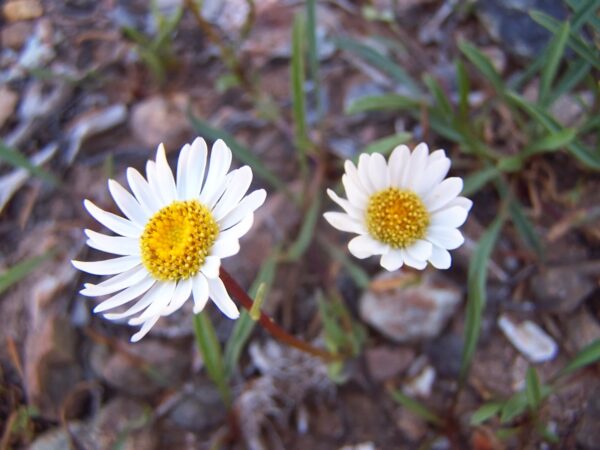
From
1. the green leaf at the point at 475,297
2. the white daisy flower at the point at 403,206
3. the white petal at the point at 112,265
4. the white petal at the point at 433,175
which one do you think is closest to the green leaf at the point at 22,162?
the white petal at the point at 112,265

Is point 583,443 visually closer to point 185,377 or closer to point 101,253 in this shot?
point 185,377

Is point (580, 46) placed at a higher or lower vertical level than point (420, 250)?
higher

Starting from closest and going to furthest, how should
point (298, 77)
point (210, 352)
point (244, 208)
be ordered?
point (244, 208) < point (210, 352) < point (298, 77)

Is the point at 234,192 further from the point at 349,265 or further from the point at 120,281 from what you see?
the point at 349,265

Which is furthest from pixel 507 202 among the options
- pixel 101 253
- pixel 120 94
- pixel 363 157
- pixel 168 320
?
pixel 120 94

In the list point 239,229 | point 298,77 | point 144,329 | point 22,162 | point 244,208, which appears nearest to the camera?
point 144,329

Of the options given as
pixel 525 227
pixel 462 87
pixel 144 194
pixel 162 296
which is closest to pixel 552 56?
pixel 462 87

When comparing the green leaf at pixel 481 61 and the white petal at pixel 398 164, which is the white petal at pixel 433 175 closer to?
the white petal at pixel 398 164

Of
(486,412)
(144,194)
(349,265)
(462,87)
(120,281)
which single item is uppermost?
(462,87)

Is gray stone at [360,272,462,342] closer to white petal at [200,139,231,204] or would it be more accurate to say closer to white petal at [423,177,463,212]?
white petal at [423,177,463,212]

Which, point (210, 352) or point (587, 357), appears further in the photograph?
point (210, 352)
